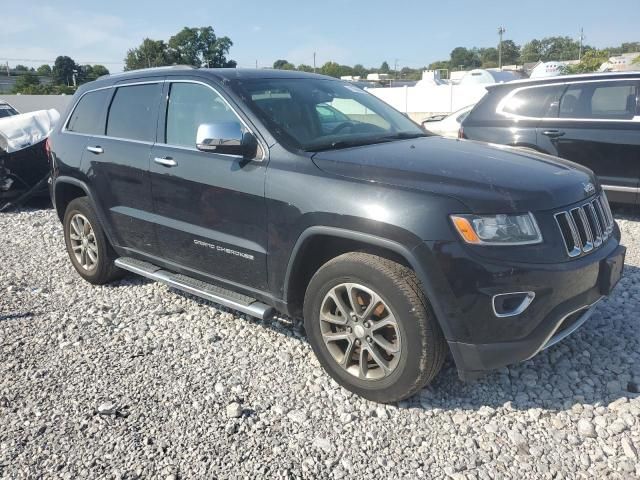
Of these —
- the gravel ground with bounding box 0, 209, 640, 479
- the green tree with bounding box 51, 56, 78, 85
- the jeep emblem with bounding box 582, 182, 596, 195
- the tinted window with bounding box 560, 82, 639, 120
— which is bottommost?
the gravel ground with bounding box 0, 209, 640, 479

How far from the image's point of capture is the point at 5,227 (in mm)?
7531

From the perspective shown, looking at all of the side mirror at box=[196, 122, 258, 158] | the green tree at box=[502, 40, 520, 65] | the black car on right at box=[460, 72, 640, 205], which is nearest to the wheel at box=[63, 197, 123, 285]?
the side mirror at box=[196, 122, 258, 158]

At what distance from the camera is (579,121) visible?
21.4 feet

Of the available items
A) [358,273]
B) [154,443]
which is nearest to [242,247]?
[358,273]

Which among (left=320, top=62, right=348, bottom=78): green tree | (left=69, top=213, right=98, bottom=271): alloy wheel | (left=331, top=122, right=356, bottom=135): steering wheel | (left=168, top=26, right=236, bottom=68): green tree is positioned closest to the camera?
(left=331, top=122, right=356, bottom=135): steering wheel

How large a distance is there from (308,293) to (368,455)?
0.92m

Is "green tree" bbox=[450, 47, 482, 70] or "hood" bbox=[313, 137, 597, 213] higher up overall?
"green tree" bbox=[450, 47, 482, 70]

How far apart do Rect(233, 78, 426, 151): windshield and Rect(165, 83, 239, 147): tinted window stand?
7.5 inches

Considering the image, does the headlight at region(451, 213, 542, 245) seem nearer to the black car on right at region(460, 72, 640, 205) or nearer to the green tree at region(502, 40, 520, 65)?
the black car on right at region(460, 72, 640, 205)

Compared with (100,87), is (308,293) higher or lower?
lower

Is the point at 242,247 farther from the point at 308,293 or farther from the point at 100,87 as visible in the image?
the point at 100,87

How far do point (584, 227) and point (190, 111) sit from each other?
2644 mm

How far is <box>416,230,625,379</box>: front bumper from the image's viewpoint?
2.51 metres

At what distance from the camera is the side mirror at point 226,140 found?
3172mm
